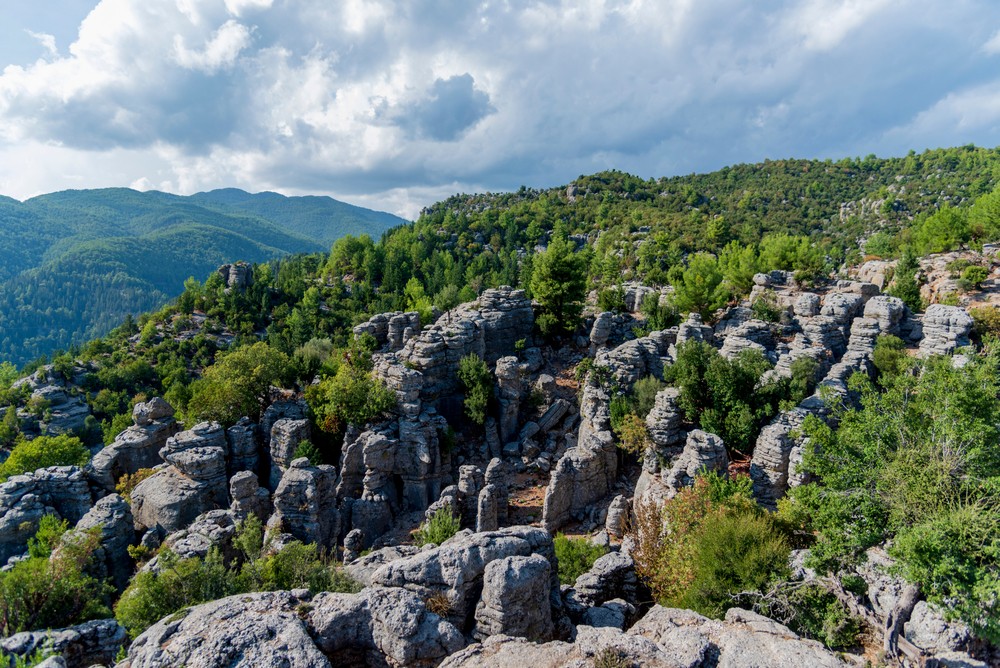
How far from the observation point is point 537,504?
30.9m

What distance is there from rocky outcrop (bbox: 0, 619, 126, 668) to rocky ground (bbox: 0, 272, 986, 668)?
55 mm

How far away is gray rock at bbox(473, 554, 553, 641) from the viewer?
13281mm

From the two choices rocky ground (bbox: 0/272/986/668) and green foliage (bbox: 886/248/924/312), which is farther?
green foliage (bbox: 886/248/924/312)

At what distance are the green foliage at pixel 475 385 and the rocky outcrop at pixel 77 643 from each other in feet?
74.4

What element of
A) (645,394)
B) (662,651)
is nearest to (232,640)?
(662,651)

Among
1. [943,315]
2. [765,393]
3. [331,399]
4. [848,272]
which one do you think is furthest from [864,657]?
[848,272]

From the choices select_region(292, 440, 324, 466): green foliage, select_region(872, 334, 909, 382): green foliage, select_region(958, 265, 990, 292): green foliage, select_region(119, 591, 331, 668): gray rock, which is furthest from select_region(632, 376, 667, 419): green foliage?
select_region(958, 265, 990, 292): green foliage

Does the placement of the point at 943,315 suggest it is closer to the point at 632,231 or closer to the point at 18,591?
the point at 18,591

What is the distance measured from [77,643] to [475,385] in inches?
959

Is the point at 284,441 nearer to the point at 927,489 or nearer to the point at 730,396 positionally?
the point at 730,396

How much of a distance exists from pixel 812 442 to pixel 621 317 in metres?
29.1

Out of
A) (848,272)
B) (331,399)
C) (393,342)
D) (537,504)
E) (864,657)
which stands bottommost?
(537,504)

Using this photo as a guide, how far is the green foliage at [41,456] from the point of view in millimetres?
36938

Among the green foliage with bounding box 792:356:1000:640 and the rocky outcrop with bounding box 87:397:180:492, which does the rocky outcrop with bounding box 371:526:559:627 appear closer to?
the green foliage with bounding box 792:356:1000:640
